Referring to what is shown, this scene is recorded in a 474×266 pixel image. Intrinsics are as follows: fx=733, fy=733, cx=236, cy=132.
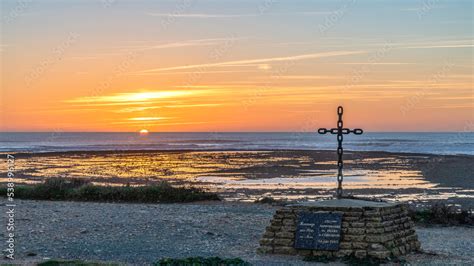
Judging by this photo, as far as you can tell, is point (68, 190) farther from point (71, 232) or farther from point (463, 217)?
point (463, 217)

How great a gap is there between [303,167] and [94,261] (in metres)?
40.0

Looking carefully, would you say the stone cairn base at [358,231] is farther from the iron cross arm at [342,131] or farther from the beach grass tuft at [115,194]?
the beach grass tuft at [115,194]

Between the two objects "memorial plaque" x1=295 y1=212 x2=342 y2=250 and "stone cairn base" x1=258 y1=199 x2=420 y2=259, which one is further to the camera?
"memorial plaque" x1=295 y1=212 x2=342 y2=250

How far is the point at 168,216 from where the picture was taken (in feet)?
76.3

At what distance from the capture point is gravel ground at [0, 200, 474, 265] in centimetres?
1630

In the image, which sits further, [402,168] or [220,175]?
[402,168]

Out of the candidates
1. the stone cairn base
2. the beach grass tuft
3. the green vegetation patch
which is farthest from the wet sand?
the green vegetation patch

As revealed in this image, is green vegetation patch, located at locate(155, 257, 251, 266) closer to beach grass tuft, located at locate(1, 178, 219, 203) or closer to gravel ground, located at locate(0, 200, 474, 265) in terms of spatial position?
gravel ground, located at locate(0, 200, 474, 265)

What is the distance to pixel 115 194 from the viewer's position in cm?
2958

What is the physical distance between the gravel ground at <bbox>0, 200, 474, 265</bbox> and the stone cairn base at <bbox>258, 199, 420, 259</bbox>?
39 cm

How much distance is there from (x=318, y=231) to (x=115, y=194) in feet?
50.6

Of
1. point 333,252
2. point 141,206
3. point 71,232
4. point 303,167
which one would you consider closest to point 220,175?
point 303,167

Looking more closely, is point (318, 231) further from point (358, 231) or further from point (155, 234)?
point (155, 234)

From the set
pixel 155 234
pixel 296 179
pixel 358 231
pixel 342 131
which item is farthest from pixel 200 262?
pixel 296 179
